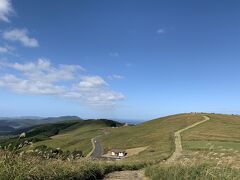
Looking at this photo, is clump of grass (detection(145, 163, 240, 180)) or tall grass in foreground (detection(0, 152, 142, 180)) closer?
tall grass in foreground (detection(0, 152, 142, 180))

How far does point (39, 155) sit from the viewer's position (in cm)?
1195

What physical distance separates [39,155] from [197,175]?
16.2ft

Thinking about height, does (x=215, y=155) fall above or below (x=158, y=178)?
above

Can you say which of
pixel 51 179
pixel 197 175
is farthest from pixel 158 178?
pixel 51 179

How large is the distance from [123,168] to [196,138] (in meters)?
60.9

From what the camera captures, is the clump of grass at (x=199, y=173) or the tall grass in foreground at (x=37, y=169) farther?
the clump of grass at (x=199, y=173)

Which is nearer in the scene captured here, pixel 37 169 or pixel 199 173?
pixel 37 169

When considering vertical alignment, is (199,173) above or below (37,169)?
below

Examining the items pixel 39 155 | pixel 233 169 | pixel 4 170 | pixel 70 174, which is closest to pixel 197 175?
pixel 233 169

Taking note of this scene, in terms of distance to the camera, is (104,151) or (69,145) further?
(69,145)

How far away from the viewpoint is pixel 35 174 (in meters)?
9.48

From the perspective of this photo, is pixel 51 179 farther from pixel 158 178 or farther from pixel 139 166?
pixel 139 166

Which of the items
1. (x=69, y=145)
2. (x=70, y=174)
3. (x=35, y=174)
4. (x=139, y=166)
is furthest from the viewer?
(x=69, y=145)

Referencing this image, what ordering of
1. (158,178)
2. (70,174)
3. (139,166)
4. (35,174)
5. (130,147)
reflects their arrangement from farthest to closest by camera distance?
1. (130,147)
2. (139,166)
3. (158,178)
4. (70,174)
5. (35,174)
